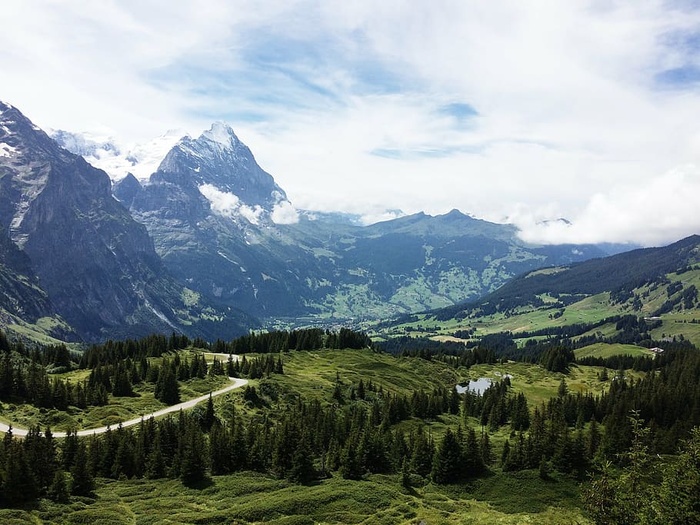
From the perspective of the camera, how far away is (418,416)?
166625mm

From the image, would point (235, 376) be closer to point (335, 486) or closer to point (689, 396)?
point (335, 486)

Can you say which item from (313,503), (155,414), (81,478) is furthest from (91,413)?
(313,503)

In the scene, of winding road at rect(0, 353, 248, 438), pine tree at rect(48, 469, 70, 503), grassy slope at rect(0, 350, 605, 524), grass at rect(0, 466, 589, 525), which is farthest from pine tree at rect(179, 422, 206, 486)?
pine tree at rect(48, 469, 70, 503)

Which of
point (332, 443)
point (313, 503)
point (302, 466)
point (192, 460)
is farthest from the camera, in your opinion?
point (332, 443)

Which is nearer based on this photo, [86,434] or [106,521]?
[106,521]

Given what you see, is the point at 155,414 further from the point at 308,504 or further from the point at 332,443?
the point at 308,504

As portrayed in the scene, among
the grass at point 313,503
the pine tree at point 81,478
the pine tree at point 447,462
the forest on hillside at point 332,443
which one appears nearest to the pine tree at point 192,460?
the forest on hillside at point 332,443

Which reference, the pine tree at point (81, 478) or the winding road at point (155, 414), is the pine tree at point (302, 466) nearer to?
the winding road at point (155, 414)

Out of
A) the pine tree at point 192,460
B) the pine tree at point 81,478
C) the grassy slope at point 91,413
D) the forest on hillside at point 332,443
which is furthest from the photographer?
the grassy slope at point 91,413

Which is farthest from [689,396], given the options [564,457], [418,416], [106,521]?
[106,521]

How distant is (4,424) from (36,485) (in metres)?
39.4

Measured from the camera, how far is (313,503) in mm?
89812

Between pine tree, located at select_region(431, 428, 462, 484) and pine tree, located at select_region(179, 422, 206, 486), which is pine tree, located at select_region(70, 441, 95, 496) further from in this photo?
pine tree, located at select_region(431, 428, 462, 484)

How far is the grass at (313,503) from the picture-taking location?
260ft
